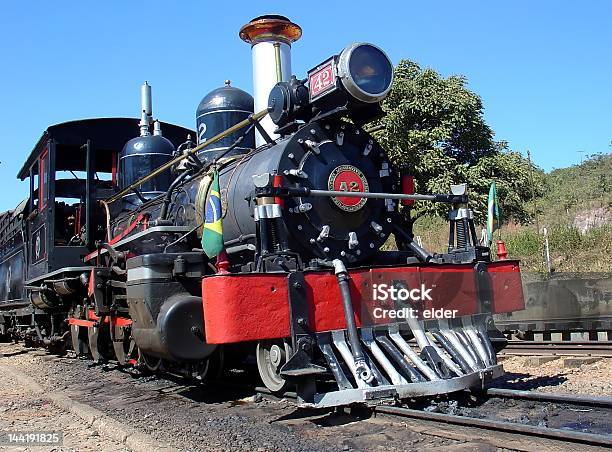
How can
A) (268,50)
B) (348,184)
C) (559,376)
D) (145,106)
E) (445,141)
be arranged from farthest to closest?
(445,141) → (145,106) → (268,50) → (559,376) → (348,184)

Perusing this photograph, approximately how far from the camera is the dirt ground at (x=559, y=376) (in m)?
5.14

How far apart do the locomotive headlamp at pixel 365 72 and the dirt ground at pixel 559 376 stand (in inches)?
103

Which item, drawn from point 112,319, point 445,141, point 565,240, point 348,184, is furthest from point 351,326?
point 565,240

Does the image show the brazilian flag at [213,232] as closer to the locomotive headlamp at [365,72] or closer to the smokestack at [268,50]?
the locomotive headlamp at [365,72]

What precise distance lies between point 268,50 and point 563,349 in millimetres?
4728

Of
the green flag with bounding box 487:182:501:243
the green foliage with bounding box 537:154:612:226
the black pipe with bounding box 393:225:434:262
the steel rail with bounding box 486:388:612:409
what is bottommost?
the steel rail with bounding box 486:388:612:409

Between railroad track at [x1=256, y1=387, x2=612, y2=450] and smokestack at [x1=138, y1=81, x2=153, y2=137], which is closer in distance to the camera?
railroad track at [x1=256, y1=387, x2=612, y2=450]

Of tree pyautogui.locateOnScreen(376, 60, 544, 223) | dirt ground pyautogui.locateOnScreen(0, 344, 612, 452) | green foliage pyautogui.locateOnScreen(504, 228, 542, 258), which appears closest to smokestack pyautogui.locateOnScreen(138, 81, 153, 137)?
dirt ground pyautogui.locateOnScreen(0, 344, 612, 452)

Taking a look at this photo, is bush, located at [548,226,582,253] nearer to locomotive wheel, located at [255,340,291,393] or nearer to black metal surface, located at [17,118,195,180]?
black metal surface, located at [17,118,195,180]

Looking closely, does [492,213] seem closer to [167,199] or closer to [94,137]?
[167,199]

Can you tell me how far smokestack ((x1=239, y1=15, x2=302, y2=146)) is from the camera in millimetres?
6555

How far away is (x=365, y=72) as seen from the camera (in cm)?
503

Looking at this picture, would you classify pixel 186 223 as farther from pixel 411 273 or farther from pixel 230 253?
pixel 411 273

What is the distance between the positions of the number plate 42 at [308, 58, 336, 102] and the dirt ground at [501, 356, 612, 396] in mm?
2820
